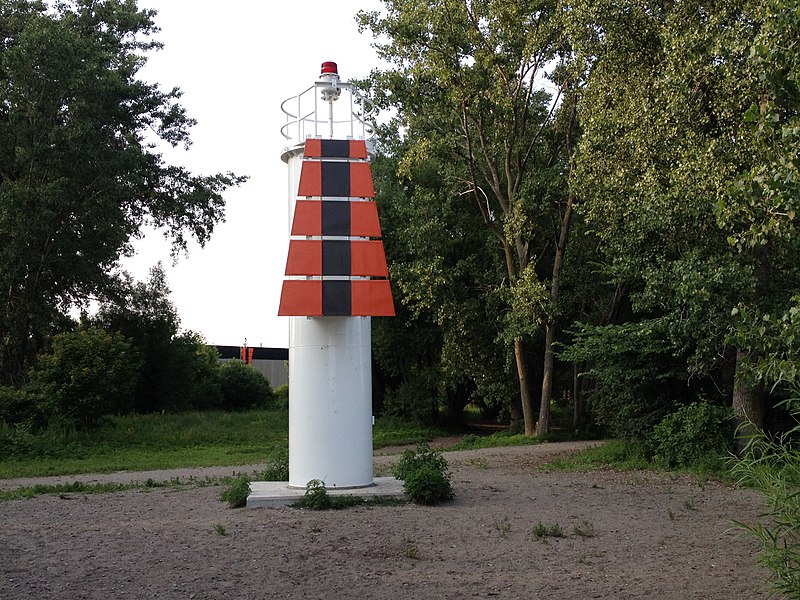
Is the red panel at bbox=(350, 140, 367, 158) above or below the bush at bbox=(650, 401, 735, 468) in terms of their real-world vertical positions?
above

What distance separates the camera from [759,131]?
573 centimetres

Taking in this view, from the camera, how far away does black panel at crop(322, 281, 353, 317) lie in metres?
10.7

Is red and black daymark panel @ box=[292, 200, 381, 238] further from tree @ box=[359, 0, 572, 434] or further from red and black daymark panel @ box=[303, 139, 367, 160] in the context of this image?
tree @ box=[359, 0, 572, 434]

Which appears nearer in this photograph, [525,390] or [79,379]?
[79,379]

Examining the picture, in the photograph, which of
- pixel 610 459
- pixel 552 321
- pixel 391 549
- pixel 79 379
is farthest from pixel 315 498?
pixel 79 379

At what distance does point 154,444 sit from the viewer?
Answer: 22.5 metres

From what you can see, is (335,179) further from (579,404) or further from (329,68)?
(579,404)

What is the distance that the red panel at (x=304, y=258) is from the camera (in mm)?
10656

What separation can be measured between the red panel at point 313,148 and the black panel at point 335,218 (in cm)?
67

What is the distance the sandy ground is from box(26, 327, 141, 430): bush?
11.0 metres

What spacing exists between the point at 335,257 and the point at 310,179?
108cm

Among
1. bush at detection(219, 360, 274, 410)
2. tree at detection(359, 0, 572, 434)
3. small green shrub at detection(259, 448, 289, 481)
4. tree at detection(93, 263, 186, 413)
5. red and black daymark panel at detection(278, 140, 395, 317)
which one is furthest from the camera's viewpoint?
bush at detection(219, 360, 274, 410)

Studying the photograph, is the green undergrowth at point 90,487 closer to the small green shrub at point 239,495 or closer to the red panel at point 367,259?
the small green shrub at point 239,495

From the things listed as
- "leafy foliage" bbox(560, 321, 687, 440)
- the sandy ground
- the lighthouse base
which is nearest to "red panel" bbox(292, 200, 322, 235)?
the lighthouse base
